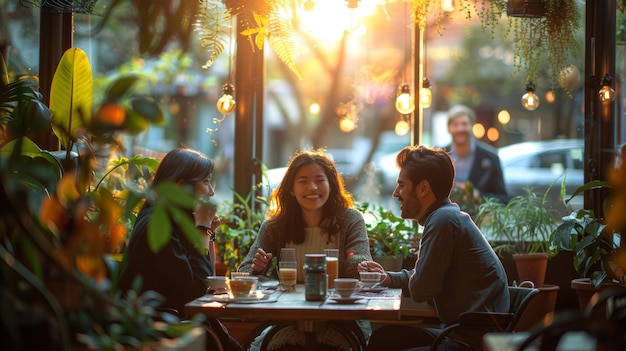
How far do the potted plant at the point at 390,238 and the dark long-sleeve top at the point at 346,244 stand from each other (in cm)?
93

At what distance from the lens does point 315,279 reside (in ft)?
12.0

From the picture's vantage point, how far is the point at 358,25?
5.88 metres

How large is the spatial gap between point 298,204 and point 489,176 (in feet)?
9.79

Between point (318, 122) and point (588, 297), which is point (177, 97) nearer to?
point (318, 122)

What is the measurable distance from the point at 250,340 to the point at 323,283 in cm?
73

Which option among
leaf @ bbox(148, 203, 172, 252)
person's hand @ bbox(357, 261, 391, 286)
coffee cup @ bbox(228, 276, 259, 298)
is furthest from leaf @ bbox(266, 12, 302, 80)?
leaf @ bbox(148, 203, 172, 252)

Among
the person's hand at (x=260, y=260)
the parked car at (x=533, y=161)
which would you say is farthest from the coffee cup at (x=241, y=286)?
the parked car at (x=533, y=161)

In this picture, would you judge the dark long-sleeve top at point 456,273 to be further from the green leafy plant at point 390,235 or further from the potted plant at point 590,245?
the green leafy plant at point 390,235

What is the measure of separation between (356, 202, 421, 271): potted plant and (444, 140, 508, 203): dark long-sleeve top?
1314 millimetres

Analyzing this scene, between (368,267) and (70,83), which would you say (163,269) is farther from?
(70,83)

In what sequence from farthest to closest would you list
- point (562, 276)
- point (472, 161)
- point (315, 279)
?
1. point (472, 161)
2. point (562, 276)
3. point (315, 279)

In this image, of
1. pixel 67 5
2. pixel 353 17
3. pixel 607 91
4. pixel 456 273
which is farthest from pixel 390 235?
pixel 67 5

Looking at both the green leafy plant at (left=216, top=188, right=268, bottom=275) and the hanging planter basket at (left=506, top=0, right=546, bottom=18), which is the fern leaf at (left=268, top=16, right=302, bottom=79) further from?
the hanging planter basket at (left=506, top=0, right=546, bottom=18)

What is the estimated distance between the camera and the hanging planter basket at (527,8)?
554 cm
